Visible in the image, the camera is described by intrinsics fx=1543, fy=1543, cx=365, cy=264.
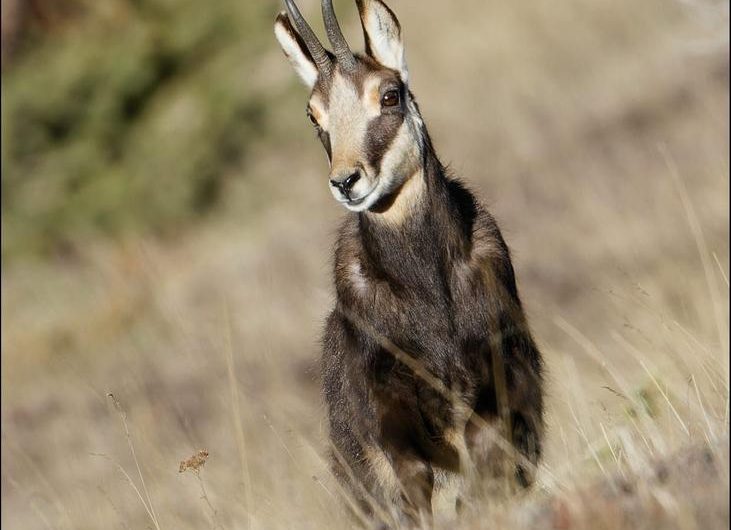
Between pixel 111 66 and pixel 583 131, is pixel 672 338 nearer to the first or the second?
pixel 583 131

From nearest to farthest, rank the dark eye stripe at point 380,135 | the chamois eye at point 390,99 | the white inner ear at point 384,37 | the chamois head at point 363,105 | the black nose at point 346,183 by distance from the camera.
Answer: the black nose at point 346,183
the chamois head at point 363,105
the dark eye stripe at point 380,135
the chamois eye at point 390,99
the white inner ear at point 384,37

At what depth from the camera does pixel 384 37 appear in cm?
725

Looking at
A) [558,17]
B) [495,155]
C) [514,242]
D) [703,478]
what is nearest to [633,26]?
Answer: [558,17]

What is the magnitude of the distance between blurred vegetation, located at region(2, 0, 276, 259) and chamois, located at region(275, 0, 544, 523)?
581 inches

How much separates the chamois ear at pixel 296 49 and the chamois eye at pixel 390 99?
50 cm

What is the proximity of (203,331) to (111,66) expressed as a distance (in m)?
6.70

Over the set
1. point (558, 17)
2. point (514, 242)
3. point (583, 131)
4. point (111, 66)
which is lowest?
point (514, 242)

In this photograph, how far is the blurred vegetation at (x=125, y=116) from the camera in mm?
21391

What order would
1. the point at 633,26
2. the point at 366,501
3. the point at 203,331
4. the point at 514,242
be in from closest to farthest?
1. the point at 366,501
2. the point at 203,331
3. the point at 514,242
4. the point at 633,26

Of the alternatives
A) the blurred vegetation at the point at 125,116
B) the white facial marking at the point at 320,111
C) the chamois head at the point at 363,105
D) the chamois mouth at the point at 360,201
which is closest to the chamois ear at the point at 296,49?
the chamois head at the point at 363,105

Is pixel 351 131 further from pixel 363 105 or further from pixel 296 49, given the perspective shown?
pixel 296 49

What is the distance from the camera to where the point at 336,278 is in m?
7.05

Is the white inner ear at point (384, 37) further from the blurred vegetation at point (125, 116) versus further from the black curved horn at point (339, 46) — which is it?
the blurred vegetation at point (125, 116)

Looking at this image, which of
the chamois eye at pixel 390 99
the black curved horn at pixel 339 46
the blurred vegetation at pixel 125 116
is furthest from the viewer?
→ the blurred vegetation at pixel 125 116
